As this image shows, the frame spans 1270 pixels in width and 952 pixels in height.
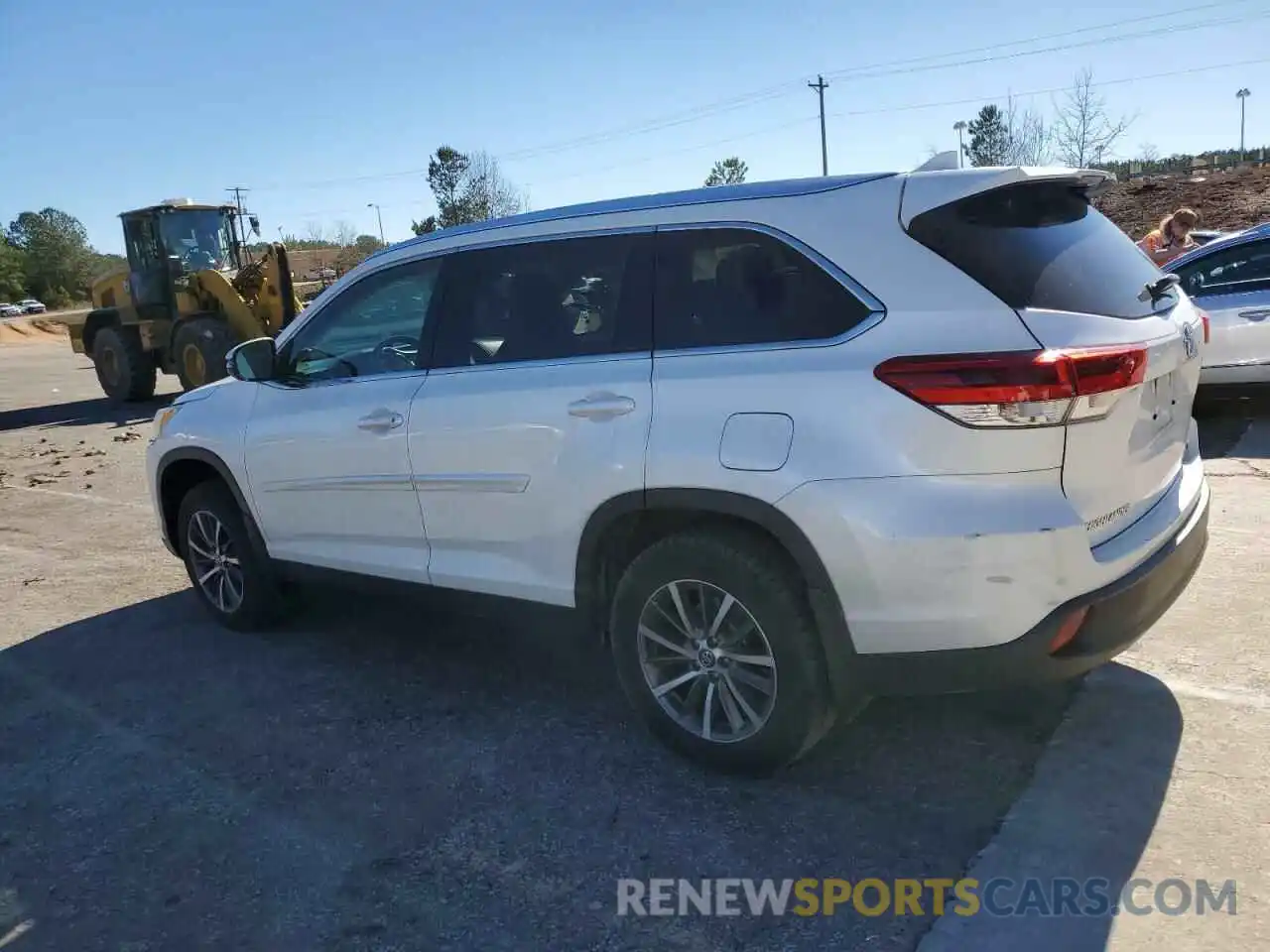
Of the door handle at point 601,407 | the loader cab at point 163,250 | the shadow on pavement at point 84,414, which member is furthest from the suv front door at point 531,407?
the loader cab at point 163,250

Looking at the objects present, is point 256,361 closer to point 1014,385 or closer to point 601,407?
point 601,407

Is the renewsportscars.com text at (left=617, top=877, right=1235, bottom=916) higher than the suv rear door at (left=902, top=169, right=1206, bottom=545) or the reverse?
the reverse

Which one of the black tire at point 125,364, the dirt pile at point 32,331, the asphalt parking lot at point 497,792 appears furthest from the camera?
the dirt pile at point 32,331

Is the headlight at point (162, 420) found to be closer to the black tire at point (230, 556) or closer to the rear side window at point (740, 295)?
the black tire at point (230, 556)

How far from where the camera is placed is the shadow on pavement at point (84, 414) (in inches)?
598

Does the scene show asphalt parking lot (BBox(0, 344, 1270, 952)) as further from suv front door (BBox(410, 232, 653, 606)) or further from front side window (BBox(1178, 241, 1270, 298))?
front side window (BBox(1178, 241, 1270, 298))

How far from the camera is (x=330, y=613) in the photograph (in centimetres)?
527

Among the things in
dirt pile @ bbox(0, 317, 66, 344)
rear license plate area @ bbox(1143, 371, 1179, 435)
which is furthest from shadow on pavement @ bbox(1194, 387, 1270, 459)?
dirt pile @ bbox(0, 317, 66, 344)

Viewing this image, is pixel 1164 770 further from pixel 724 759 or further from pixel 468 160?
pixel 468 160

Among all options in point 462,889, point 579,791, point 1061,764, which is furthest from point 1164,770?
point 462,889

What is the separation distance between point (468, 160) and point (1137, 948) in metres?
67.8

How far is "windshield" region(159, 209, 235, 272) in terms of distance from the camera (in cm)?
1650

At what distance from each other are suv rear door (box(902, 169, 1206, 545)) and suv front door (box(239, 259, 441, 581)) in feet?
6.95

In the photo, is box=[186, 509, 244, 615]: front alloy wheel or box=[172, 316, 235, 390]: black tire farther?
box=[172, 316, 235, 390]: black tire
